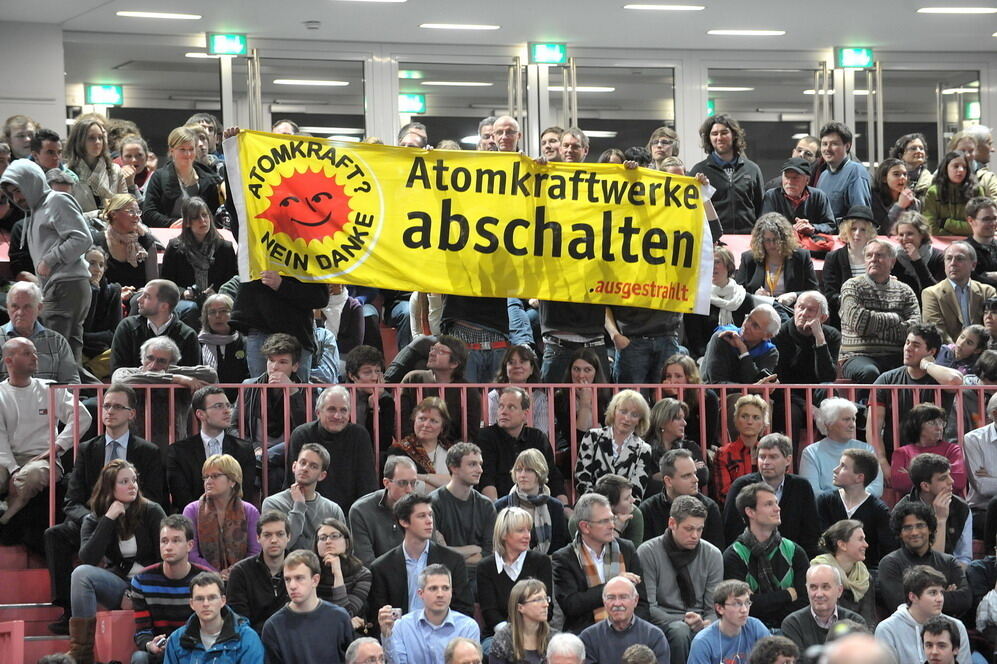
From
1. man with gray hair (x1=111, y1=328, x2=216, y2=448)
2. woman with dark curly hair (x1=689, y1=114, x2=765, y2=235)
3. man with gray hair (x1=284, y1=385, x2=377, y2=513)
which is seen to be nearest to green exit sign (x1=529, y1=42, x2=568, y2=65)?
woman with dark curly hair (x1=689, y1=114, x2=765, y2=235)

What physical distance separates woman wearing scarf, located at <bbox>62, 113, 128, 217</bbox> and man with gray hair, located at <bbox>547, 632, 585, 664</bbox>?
6880 millimetres

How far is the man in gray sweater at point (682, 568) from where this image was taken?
9836mm

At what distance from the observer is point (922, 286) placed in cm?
1403

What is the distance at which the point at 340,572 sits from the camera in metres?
9.48

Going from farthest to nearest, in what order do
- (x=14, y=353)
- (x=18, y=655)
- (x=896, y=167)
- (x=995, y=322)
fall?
(x=896, y=167)
(x=995, y=322)
(x=14, y=353)
(x=18, y=655)

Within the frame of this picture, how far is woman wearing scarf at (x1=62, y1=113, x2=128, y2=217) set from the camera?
14164 millimetres

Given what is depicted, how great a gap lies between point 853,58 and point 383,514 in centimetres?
1342

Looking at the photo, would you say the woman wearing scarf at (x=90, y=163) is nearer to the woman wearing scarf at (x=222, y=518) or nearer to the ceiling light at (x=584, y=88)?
the woman wearing scarf at (x=222, y=518)

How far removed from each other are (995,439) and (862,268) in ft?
10.1

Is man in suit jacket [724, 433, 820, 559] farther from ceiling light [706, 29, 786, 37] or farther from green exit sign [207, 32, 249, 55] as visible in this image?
green exit sign [207, 32, 249, 55]

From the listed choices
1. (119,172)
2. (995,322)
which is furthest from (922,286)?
(119,172)

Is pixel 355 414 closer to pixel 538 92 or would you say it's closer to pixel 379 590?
pixel 379 590

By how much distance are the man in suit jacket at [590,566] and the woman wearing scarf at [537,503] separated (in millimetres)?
280

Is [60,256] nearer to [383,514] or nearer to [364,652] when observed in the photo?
[383,514]
